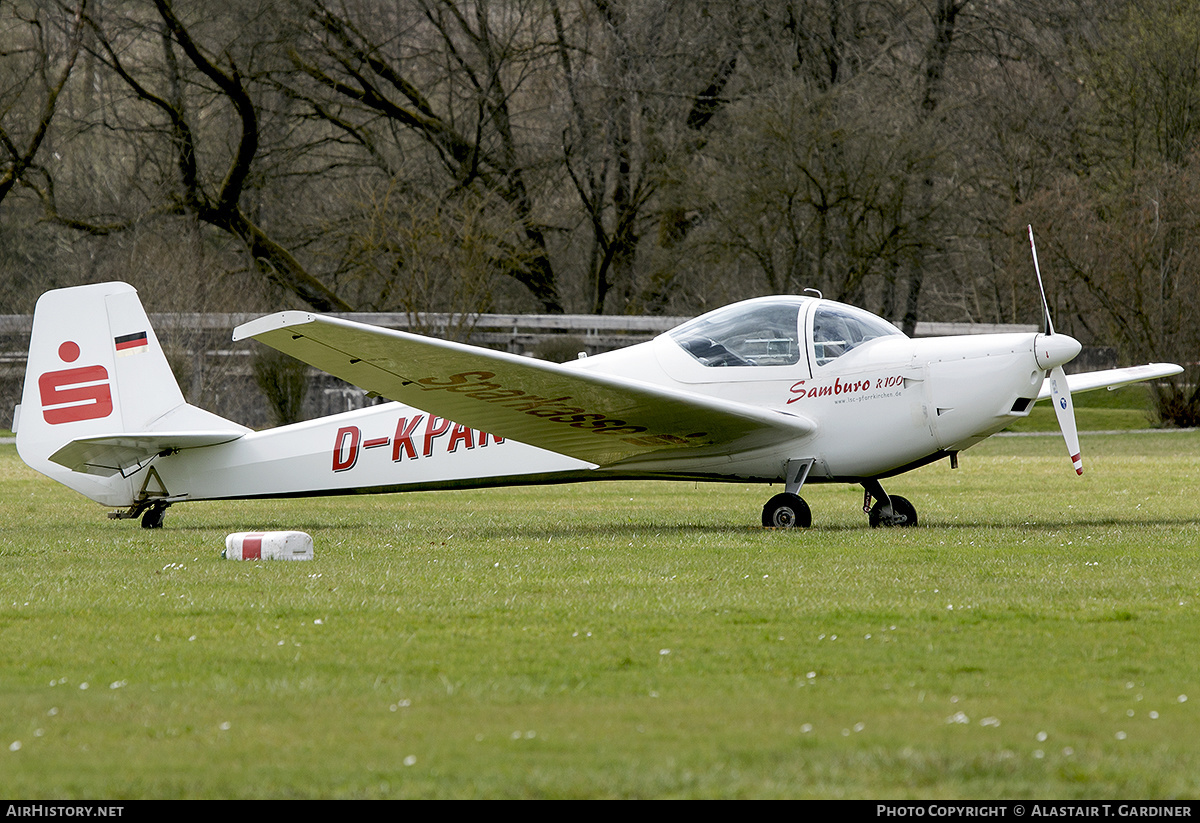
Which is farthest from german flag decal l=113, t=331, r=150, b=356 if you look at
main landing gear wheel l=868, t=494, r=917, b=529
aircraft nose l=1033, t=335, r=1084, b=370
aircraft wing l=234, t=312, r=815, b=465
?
aircraft nose l=1033, t=335, r=1084, b=370

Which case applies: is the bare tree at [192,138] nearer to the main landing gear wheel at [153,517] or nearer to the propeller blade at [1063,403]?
the main landing gear wheel at [153,517]

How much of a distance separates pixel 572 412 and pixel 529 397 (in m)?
0.48

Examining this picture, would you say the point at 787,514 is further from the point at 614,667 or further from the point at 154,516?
the point at 614,667

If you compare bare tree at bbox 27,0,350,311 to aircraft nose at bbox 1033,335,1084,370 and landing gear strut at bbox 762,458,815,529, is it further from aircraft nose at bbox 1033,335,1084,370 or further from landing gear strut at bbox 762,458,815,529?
aircraft nose at bbox 1033,335,1084,370

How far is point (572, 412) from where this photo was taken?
1155 centimetres

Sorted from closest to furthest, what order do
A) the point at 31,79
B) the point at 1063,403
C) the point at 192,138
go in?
the point at 1063,403 → the point at 192,138 → the point at 31,79

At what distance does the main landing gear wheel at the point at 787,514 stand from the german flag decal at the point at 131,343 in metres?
6.38

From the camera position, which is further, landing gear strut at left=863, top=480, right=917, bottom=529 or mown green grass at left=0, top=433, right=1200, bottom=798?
landing gear strut at left=863, top=480, right=917, bottom=529

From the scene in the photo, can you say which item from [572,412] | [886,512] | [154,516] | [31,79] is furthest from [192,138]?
[886,512]

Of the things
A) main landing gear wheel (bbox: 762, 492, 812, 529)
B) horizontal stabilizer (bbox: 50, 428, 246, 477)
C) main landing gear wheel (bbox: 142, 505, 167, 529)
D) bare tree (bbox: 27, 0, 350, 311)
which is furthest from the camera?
bare tree (bbox: 27, 0, 350, 311)

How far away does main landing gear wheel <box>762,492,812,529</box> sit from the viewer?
1205cm

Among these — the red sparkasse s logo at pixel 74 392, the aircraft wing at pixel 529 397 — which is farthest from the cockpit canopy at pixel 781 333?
the red sparkasse s logo at pixel 74 392

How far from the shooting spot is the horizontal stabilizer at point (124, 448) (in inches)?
487

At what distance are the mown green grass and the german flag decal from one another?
2.21 m
